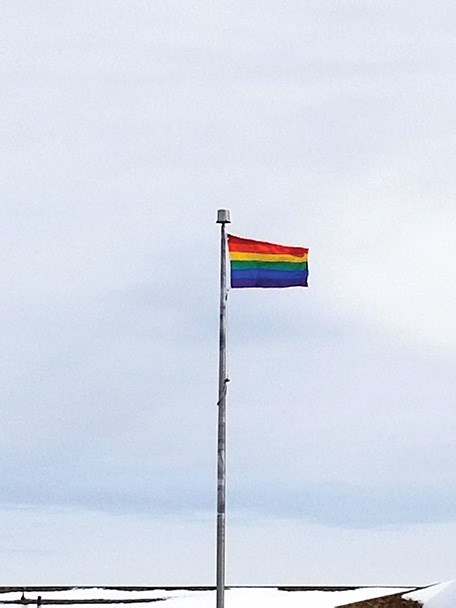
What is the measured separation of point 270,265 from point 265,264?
97 millimetres

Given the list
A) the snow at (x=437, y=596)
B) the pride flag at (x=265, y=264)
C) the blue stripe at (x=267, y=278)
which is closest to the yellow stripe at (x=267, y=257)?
the pride flag at (x=265, y=264)

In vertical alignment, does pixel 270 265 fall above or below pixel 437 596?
above

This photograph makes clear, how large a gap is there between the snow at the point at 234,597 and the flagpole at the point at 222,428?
21.3 feet

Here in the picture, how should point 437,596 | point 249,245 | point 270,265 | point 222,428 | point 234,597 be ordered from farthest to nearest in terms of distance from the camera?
point 234,597 < point 437,596 < point 249,245 < point 270,265 < point 222,428

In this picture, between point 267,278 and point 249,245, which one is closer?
point 267,278

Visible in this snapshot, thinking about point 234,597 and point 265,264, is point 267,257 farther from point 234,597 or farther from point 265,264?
point 234,597

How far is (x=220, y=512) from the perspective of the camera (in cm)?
1859

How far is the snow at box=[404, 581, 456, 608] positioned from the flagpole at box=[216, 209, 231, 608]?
3.91 m

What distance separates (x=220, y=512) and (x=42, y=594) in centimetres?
981

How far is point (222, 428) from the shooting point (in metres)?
18.9

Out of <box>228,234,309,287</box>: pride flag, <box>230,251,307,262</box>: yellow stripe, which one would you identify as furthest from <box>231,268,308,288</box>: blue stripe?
<box>230,251,307,262</box>: yellow stripe

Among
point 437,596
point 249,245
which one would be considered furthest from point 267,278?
point 437,596

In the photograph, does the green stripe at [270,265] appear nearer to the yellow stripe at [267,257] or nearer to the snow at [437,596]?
the yellow stripe at [267,257]

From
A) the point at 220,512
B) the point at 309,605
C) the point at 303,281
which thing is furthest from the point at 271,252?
the point at 309,605
